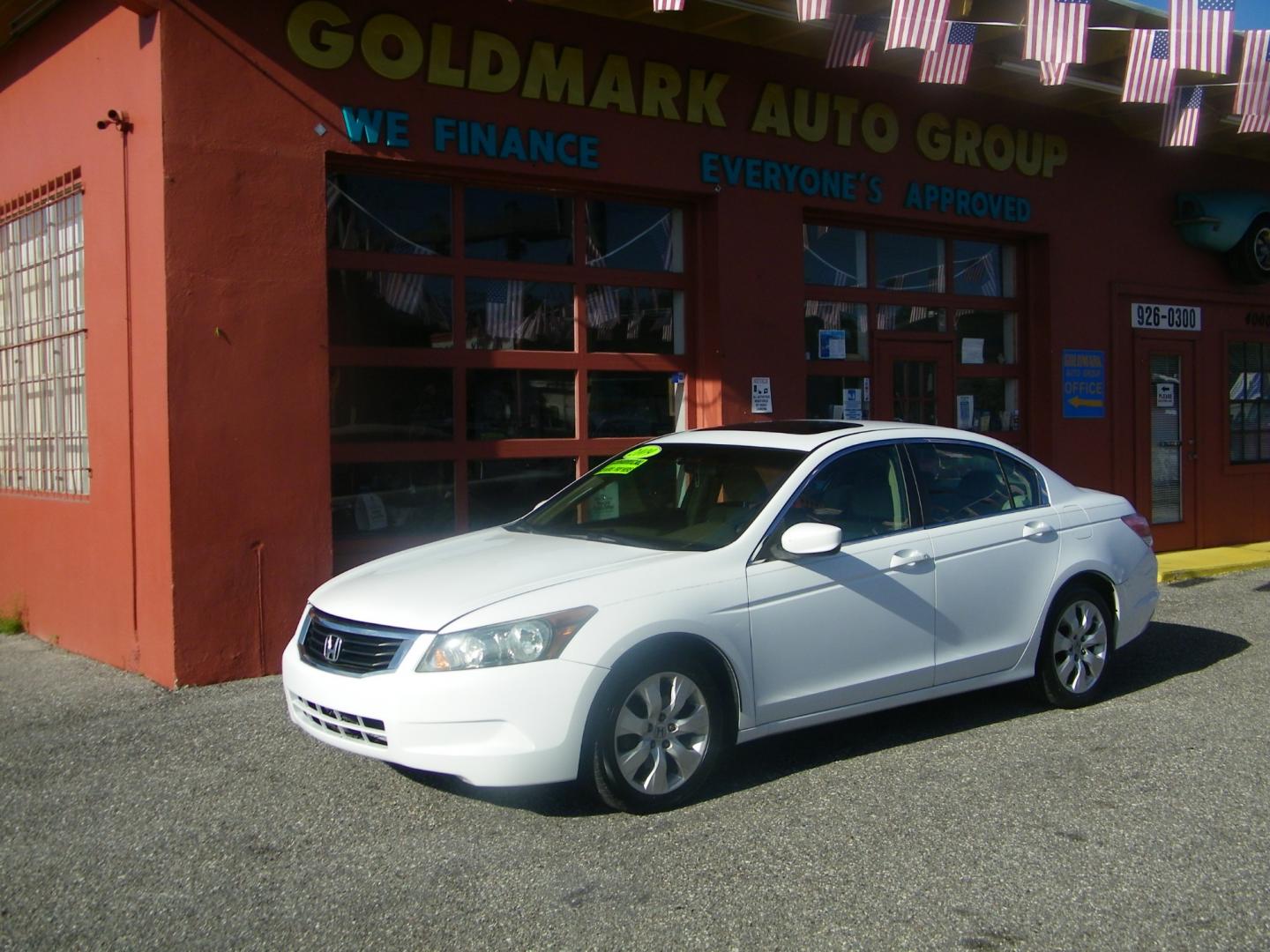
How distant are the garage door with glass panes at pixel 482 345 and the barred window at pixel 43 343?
5.82 feet

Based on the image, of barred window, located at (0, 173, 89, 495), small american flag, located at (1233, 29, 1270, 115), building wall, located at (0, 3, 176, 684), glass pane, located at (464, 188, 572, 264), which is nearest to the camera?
building wall, located at (0, 3, 176, 684)

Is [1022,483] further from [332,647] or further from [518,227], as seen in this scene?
[518,227]

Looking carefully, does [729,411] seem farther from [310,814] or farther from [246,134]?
[310,814]

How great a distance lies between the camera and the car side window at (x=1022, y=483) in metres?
6.55

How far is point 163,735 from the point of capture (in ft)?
20.5

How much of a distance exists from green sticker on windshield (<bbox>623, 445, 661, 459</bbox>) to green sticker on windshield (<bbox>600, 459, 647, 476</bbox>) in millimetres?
33

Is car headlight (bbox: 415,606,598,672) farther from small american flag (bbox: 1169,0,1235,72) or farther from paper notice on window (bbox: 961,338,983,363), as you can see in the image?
paper notice on window (bbox: 961,338,983,363)

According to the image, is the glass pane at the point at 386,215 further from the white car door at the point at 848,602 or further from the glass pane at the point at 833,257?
the white car door at the point at 848,602

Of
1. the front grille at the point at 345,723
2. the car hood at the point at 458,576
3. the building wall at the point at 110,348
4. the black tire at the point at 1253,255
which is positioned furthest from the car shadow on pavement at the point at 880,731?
the black tire at the point at 1253,255

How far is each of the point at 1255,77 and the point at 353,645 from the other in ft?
30.7

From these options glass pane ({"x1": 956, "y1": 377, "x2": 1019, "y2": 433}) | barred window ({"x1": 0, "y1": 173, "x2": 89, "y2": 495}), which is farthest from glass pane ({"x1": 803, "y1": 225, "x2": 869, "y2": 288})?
barred window ({"x1": 0, "y1": 173, "x2": 89, "y2": 495})

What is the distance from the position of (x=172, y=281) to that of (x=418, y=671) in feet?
12.0

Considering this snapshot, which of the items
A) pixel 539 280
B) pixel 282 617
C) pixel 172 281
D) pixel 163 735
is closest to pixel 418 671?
pixel 163 735

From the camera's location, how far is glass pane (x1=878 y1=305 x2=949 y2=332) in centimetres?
1091
